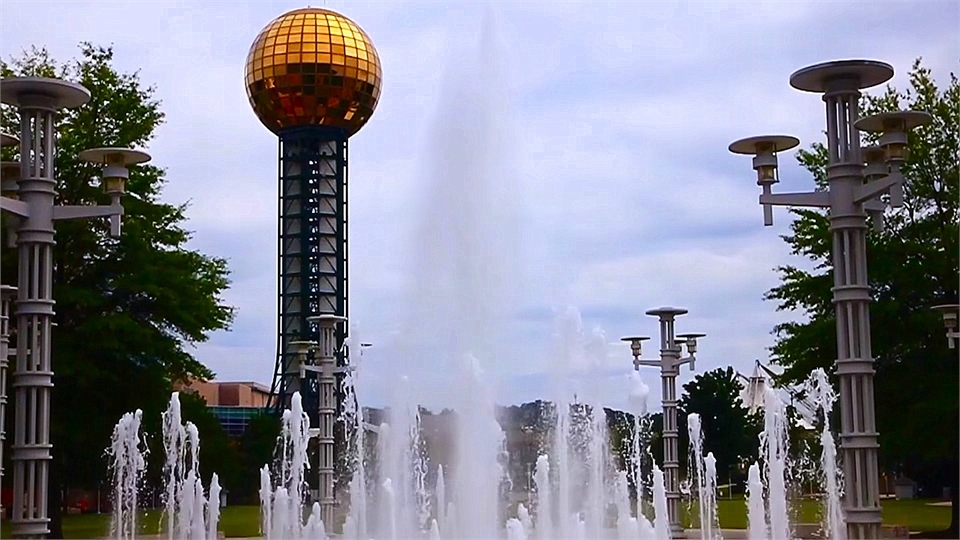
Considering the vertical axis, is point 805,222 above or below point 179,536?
above

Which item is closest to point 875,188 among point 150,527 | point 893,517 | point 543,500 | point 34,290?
point 543,500

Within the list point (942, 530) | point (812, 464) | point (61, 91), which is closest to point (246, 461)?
point (812, 464)

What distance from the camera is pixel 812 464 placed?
150ft

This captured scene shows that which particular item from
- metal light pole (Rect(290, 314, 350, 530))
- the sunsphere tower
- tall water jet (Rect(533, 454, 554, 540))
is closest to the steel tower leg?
the sunsphere tower

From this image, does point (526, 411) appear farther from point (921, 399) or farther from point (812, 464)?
point (812, 464)

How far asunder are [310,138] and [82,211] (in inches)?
1832

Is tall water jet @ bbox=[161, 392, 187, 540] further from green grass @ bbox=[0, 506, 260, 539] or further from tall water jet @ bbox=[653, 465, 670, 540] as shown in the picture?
tall water jet @ bbox=[653, 465, 670, 540]

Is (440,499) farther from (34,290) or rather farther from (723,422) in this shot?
(723,422)

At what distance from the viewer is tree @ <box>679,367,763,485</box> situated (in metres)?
52.0

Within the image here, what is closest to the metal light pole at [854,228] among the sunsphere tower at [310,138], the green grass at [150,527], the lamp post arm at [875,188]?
the lamp post arm at [875,188]

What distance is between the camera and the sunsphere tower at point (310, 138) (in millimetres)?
56875

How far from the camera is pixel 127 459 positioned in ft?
86.2

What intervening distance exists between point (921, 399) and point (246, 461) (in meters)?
31.4

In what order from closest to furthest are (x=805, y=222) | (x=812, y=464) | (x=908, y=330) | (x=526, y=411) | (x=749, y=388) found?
(x=526, y=411) → (x=908, y=330) → (x=805, y=222) → (x=812, y=464) → (x=749, y=388)
